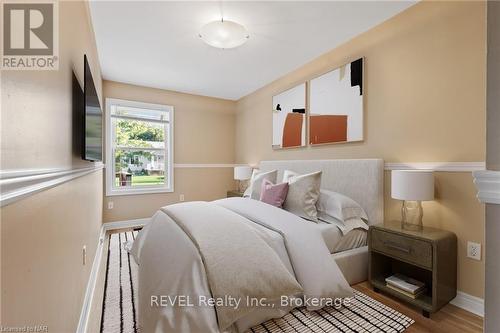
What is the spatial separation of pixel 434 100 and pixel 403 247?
133 cm

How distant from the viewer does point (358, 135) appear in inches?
110

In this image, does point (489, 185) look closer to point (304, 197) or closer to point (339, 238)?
point (339, 238)

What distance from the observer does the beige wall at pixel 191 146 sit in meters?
4.36

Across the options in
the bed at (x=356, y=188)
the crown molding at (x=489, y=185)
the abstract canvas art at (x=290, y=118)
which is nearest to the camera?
the crown molding at (x=489, y=185)

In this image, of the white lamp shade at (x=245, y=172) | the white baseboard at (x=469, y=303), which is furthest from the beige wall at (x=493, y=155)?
the white lamp shade at (x=245, y=172)

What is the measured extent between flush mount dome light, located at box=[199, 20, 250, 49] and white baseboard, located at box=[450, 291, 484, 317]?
2.99m

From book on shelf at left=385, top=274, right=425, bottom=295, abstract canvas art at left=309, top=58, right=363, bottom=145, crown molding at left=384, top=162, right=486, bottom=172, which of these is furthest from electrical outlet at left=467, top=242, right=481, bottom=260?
abstract canvas art at left=309, top=58, right=363, bottom=145

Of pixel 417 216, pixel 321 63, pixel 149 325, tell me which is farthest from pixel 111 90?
pixel 417 216

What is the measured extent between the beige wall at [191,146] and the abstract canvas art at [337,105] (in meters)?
2.45

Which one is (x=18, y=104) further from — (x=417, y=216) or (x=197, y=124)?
(x=197, y=124)

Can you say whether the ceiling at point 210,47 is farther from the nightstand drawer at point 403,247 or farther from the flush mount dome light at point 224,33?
the nightstand drawer at point 403,247

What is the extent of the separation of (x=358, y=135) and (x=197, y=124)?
10.9ft

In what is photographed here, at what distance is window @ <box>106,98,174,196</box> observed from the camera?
14.0 feet

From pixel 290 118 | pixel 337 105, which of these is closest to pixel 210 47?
pixel 290 118
